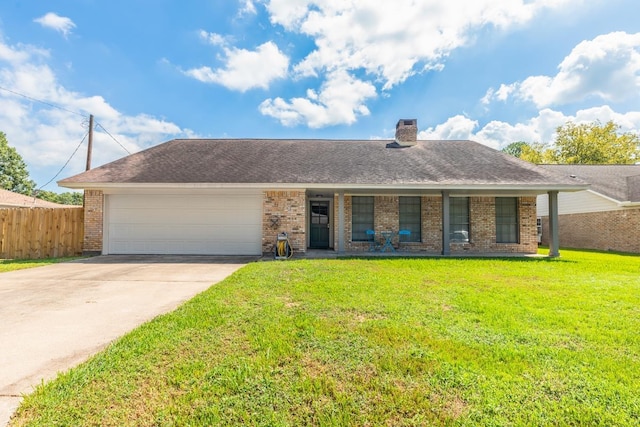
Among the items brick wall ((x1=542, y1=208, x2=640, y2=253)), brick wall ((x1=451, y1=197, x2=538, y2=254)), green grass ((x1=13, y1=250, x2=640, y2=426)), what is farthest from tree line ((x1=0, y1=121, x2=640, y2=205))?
green grass ((x1=13, y1=250, x2=640, y2=426))

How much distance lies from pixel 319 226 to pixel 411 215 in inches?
143

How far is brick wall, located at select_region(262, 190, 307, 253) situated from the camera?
1005cm

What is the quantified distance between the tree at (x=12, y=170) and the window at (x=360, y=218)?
Result: 149ft

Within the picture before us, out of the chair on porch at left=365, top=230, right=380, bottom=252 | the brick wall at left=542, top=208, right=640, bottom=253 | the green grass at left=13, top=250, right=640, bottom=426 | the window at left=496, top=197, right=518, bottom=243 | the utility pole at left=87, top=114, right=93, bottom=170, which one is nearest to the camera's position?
the green grass at left=13, top=250, right=640, bottom=426

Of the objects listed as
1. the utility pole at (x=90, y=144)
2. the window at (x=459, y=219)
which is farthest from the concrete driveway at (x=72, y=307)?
the utility pole at (x=90, y=144)

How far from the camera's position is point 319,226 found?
11719 millimetres

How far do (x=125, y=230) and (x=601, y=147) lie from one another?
39710mm

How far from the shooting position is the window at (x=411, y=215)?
11.0m

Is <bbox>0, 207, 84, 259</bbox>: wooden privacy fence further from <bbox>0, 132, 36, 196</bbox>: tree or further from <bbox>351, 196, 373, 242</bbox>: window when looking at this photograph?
<bbox>0, 132, 36, 196</bbox>: tree

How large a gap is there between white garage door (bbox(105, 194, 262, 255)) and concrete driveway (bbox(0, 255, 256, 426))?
2081 mm

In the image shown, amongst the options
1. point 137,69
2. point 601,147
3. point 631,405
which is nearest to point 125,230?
point 137,69

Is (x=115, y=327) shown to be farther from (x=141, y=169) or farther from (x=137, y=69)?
(x=137, y=69)

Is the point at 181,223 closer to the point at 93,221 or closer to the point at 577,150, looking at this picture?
the point at 93,221

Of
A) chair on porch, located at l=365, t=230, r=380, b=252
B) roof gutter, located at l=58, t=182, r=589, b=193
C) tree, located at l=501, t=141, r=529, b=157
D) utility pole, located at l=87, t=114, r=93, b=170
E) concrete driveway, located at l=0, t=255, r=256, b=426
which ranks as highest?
tree, located at l=501, t=141, r=529, b=157
